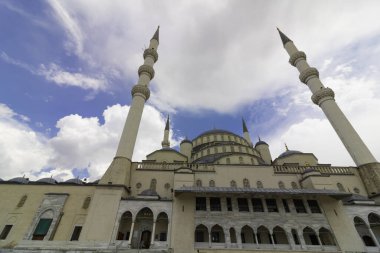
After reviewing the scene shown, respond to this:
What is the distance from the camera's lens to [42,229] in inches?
750

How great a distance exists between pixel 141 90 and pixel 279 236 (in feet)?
73.2

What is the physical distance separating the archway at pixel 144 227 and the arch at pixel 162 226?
0.65 m

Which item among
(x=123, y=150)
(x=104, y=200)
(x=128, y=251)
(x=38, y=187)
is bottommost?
(x=128, y=251)

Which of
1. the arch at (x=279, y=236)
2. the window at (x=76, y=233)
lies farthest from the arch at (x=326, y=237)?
the window at (x=76, y=233)

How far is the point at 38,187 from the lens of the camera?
21.4m

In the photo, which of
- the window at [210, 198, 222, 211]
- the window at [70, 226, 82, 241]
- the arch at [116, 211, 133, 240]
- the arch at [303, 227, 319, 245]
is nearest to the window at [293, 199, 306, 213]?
the arch at [303, 227, 319, 245]

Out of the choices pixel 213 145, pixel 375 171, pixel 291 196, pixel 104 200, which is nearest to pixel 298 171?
pixel 291 196

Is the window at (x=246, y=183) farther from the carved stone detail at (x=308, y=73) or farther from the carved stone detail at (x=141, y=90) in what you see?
the carved stone detail at (x=308, y=73)

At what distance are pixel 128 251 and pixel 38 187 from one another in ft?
39.5

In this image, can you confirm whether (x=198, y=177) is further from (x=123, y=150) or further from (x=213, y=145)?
(x=213, y=145)

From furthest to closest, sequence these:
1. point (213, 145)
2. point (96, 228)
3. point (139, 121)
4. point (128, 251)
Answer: point (213, 145), point (139, 121), point (96, 228), point (128, 251)

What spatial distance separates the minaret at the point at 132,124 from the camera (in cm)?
2097

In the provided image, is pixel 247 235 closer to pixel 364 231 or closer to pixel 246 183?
pixel 246 183

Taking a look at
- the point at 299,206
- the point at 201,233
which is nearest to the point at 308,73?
the point at 299,206
